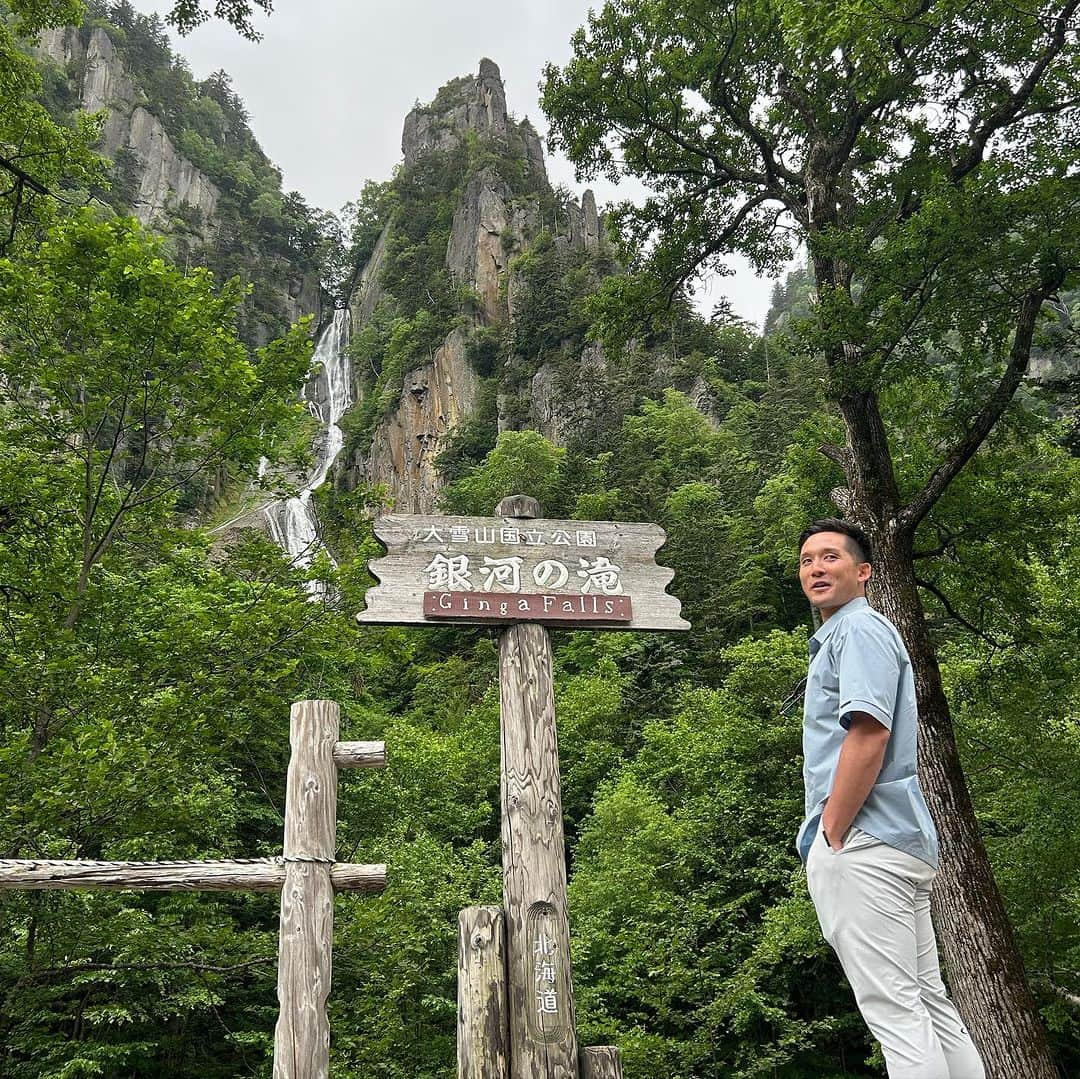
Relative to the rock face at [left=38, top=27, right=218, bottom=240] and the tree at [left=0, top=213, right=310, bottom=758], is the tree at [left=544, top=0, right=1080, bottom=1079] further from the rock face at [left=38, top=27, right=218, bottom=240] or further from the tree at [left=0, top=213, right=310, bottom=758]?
the rock face at [left=38, top=27, right=218, bottom=240]

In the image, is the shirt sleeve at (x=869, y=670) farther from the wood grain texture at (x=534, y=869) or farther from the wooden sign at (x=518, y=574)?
the wooden sign at (x=518, y=574)

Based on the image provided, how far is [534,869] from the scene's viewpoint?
3322 mm

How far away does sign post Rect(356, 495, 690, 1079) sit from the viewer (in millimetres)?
3055

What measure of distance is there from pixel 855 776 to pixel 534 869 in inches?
78.0

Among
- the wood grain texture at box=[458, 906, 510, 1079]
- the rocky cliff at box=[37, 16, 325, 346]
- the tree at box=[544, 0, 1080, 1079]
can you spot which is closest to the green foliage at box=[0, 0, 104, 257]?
the tree at box=[544, 0, 1080, 1079]

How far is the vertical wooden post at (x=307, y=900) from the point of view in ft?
9.21

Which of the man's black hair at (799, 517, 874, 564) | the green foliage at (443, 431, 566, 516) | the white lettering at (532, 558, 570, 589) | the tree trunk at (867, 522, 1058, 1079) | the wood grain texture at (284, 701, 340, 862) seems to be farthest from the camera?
the green foliage at (443, 431, 566, 516)

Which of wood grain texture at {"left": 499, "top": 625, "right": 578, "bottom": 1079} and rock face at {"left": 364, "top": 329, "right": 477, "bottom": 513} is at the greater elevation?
rock face at {"left": 364, "top": 329, "right": 477, "bottom": 513}

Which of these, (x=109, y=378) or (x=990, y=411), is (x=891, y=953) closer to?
(x=990, y=411)

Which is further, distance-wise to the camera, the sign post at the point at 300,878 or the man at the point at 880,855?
the sign post at the point at 300,878

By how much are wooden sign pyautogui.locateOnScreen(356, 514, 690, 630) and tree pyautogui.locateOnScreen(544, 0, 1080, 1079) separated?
2228 mm

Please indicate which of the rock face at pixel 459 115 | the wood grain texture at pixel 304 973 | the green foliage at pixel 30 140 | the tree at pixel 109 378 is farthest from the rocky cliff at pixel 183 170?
the wood grain texture at pixel 304 973

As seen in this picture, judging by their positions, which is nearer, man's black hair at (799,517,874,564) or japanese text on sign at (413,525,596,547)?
man's black hair at (799,517,874,564)

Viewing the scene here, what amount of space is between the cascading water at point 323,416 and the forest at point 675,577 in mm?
16110
